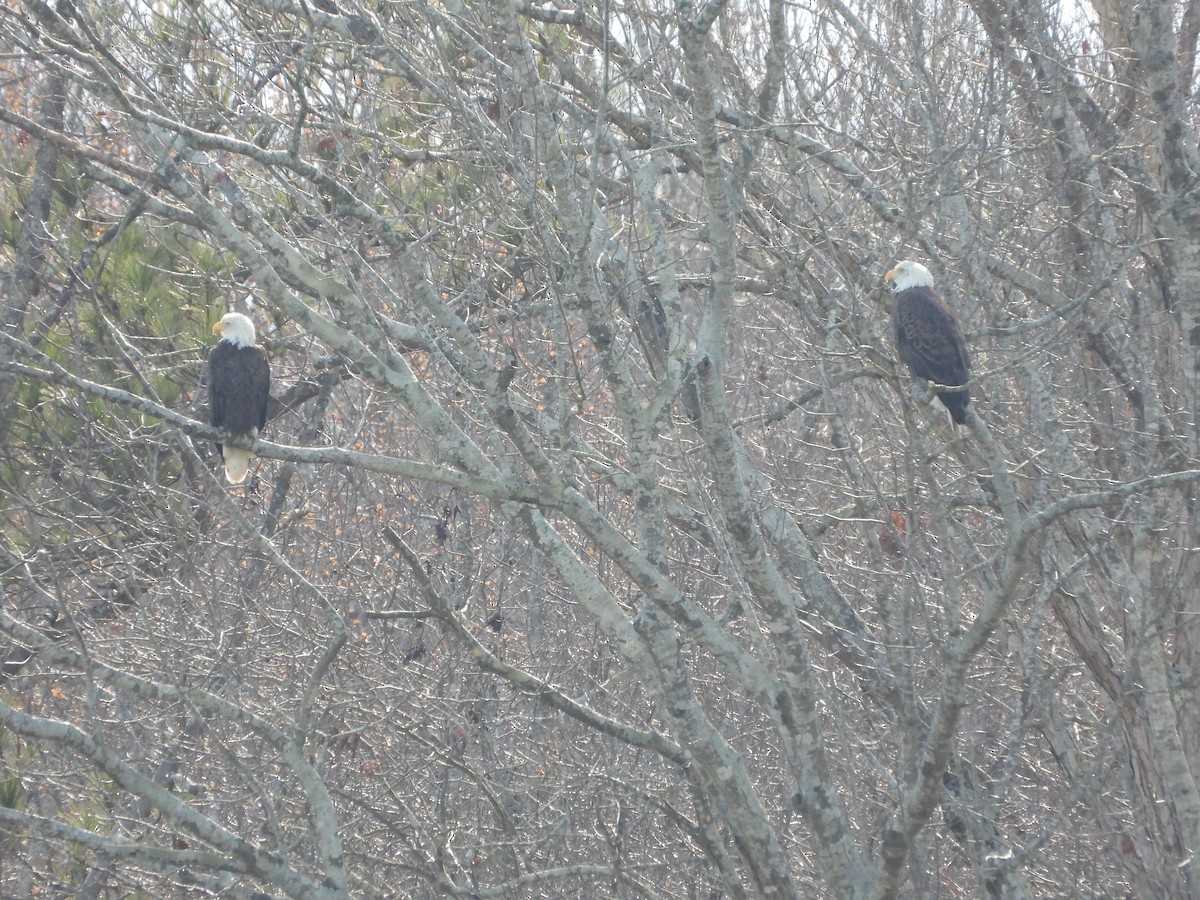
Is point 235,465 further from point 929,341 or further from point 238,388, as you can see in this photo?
point 929,341

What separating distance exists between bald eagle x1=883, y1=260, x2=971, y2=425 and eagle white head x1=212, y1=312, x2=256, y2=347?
265 cm

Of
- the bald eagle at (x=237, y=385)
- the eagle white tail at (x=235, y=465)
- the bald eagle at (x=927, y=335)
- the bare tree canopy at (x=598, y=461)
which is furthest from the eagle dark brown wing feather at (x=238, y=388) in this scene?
the bald eagle at (x=927, y=335)

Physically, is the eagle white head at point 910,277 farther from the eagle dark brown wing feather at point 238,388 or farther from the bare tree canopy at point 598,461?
the eagle dark brown wing feather at point 238,388

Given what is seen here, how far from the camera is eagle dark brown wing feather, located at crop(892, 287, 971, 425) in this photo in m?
5.10

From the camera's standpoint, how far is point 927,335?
5.21 m

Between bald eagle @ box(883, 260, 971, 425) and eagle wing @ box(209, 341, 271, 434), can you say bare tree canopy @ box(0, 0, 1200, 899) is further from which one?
eagle wing @ box(209, 341, 271, 434)

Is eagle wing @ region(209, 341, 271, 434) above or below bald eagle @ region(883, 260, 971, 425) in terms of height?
below

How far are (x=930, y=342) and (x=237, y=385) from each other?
9.26 feet

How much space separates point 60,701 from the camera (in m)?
6.59

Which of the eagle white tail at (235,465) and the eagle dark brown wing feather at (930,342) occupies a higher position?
the eagle dark brown wing feather at (930,342)

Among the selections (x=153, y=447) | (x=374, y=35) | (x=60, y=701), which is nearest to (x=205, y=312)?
(x=153, y=447)

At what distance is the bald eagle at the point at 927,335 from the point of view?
5.09 meters

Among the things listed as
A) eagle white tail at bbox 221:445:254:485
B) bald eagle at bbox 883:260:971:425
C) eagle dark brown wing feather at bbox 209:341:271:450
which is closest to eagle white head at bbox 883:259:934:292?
bald eagle at bbox 883:260:971:425

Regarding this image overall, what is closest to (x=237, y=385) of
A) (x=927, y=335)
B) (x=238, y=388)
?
(x=238, y=388)
